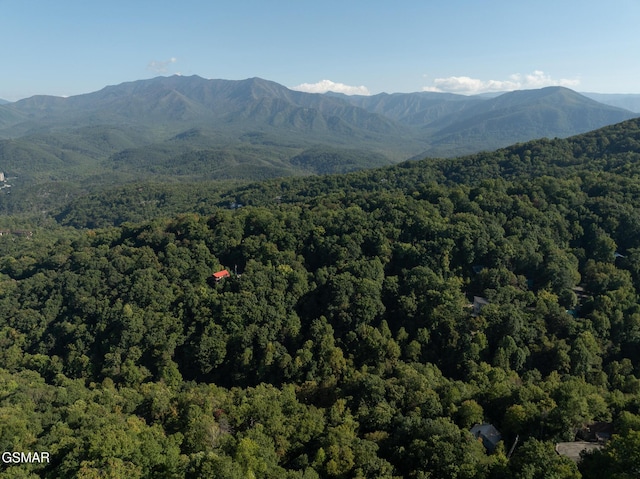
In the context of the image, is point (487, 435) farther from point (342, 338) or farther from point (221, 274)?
point (221, 274)

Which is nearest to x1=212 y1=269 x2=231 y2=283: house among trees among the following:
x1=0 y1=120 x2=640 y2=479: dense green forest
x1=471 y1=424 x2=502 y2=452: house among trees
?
x1=0 y1=120 x2=640 y2=479: dense green forest

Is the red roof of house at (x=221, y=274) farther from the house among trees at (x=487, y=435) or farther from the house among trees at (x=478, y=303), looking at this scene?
the house among trees at (x=487, y=435)

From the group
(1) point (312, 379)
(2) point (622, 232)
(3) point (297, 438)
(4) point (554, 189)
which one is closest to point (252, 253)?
(1) point (312, 379)

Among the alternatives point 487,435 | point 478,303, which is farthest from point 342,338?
point 487,435

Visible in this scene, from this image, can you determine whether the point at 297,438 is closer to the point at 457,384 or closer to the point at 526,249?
the point at 457,384

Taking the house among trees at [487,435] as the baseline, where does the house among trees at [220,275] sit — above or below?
above

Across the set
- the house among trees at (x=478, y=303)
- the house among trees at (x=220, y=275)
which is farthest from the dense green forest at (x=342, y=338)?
the house among trees at (x=220, y=275)

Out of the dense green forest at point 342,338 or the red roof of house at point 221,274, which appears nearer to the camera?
the dense green forest at point 342,338

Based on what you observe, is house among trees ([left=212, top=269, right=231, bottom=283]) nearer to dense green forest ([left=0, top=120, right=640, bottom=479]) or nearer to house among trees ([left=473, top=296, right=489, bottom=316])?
dense green forest ([left=0, top=120, right=640, bottom=479])
